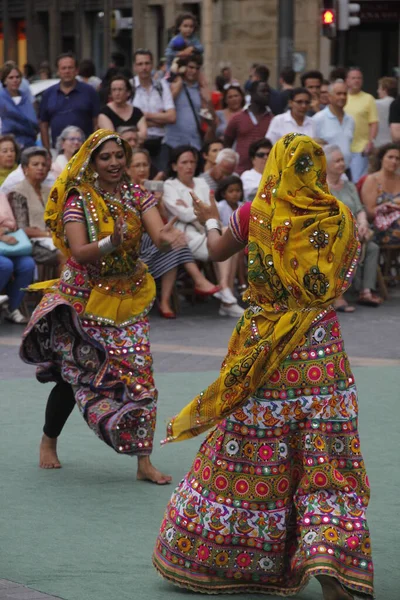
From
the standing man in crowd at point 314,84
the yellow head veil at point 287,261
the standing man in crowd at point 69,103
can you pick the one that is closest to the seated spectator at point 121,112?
the standing man in crowd at point 69,103

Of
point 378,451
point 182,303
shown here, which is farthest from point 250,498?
point 182,303

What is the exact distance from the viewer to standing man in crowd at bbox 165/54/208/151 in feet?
52.1

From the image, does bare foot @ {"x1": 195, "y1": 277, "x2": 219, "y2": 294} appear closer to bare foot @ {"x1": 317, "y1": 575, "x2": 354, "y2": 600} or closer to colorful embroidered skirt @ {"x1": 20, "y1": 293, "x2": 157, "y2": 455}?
colorful embroidered skirt @ {"x1": 20, "y1": 293, "x2": 157, "y2": 455}

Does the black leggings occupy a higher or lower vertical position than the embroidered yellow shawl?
lower

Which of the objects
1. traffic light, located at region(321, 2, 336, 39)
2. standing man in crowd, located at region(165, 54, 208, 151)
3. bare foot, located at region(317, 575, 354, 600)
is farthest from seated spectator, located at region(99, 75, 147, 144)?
bare foot, located at region(317, 575, 354, 600)

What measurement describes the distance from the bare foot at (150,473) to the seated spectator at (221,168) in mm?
7013

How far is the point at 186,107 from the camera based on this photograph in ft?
52.2

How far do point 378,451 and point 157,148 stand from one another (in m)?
8.25

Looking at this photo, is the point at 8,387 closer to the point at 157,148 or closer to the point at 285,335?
the point at 285,335

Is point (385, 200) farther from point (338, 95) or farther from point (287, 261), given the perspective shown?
point (287, 261)

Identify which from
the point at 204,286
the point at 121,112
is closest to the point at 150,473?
the point at 204,286

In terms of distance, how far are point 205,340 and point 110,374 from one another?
4.69m

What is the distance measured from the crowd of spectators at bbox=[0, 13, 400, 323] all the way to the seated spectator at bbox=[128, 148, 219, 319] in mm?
12

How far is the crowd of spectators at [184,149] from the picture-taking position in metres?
12.9
